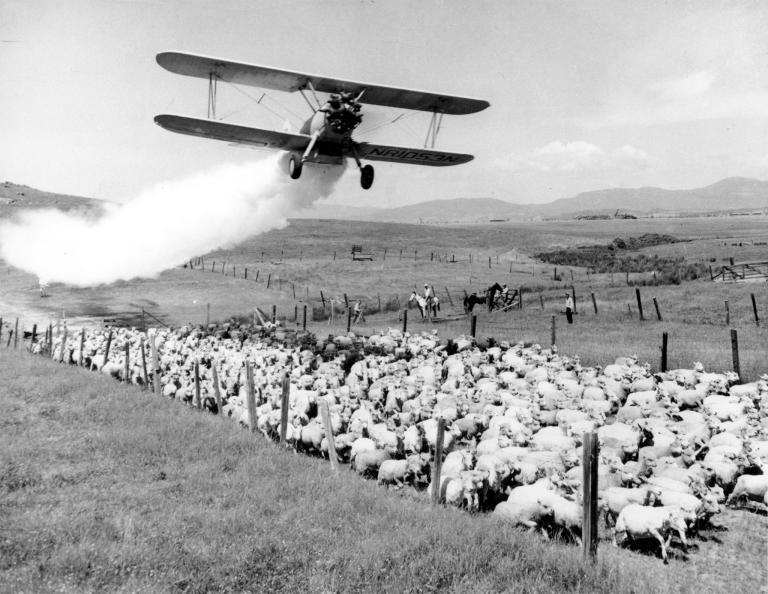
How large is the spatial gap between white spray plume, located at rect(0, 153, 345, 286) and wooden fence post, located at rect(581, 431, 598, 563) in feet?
73.8

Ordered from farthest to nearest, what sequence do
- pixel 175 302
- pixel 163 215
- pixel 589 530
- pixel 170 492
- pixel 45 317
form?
1. pixel 175 302
2. pixel 45 317
3. pixel 163 215
4. pixel 170 492
5. pixel 589 530

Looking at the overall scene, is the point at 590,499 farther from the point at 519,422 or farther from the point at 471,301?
the point at 471,301

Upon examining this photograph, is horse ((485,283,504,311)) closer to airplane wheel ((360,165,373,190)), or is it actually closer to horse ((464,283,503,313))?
horse ((464,283,503,313))

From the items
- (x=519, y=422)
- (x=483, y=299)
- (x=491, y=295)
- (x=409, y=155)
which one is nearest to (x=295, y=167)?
(x=409, y=155)

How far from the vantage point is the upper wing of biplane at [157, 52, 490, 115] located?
22.8 metres

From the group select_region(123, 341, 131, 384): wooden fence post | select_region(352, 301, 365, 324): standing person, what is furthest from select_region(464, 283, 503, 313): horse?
select_region(123, 341, 131, 384): wooden fence post

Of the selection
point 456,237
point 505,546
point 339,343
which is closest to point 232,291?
point 339,343

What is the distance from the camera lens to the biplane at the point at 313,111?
75.9 ft

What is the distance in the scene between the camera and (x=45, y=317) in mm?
36094

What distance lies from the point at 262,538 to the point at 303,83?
2119cm

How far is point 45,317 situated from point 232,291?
517 inches

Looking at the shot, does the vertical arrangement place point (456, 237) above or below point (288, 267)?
above

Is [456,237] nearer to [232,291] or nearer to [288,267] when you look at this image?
[288,267]

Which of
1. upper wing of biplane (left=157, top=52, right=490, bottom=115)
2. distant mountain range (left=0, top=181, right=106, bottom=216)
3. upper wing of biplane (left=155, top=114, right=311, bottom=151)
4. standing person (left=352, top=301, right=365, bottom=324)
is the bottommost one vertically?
standing person (left=352, top=301, right=365, bottom=324)
